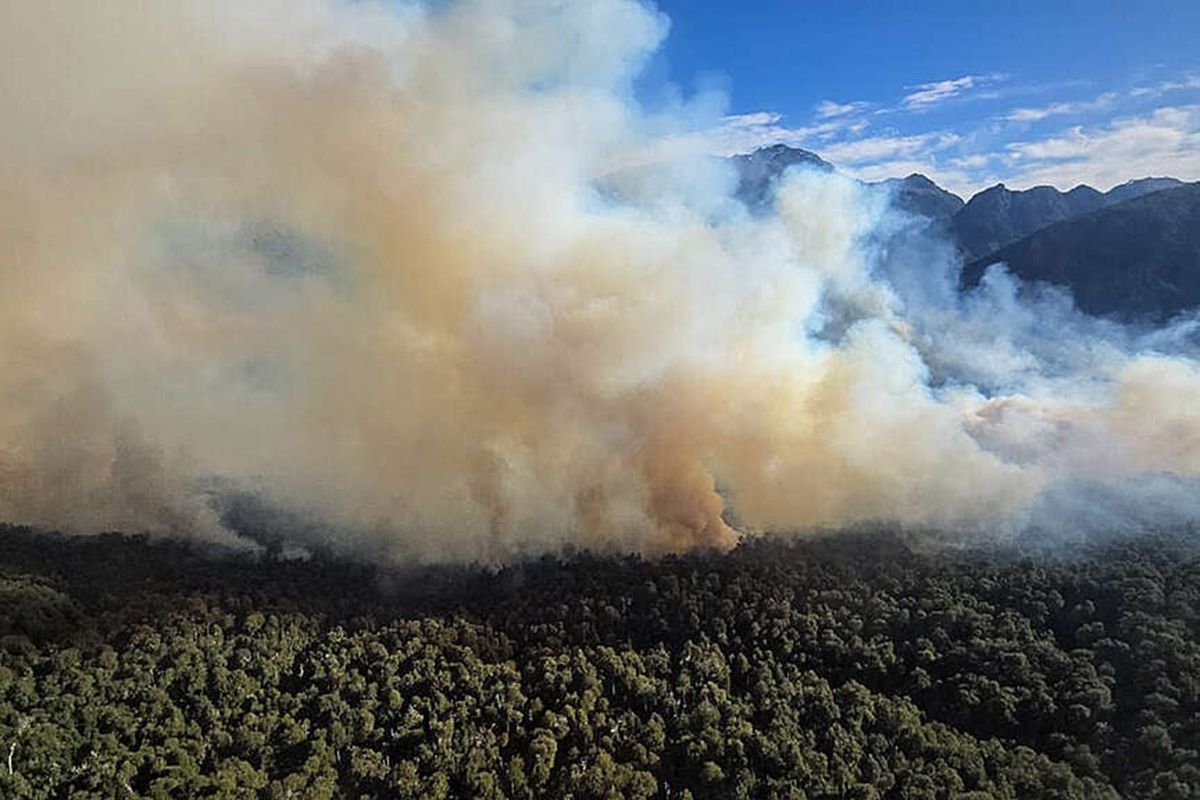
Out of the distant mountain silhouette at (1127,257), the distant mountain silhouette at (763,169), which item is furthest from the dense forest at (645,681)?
the distant mountain silhouette at (1127,257)

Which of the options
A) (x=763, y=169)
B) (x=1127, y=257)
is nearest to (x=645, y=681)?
(x=763, y=169)

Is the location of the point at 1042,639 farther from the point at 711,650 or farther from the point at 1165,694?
the point at 711,650

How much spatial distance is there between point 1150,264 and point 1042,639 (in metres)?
111

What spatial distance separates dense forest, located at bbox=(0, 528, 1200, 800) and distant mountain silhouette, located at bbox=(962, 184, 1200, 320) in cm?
9262

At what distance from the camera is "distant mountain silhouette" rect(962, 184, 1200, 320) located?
134625 mm

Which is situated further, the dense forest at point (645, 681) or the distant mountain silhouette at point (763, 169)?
the distant mountain silhouette at point (763, 169)

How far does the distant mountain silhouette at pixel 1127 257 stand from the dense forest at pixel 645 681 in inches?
3647

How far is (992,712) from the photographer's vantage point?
4494 centimetres

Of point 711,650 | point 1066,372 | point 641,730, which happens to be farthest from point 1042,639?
point 1066,372

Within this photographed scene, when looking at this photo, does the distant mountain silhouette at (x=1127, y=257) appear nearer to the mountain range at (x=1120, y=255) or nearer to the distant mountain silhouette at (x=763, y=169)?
the mountain range at (x=1120, y=255)

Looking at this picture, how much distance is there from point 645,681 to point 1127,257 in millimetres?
124324

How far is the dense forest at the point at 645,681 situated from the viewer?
42.9 metres

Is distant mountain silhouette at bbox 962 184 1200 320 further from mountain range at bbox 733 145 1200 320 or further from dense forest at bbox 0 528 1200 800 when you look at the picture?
dense forest at bbox 0 528 1200 800

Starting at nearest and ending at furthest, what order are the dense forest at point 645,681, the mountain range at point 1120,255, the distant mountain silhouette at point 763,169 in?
1. the dense forest at point 645,681
2. the distant mountain silhouette at point 763,169
3. the mountain range at point 1120,255
